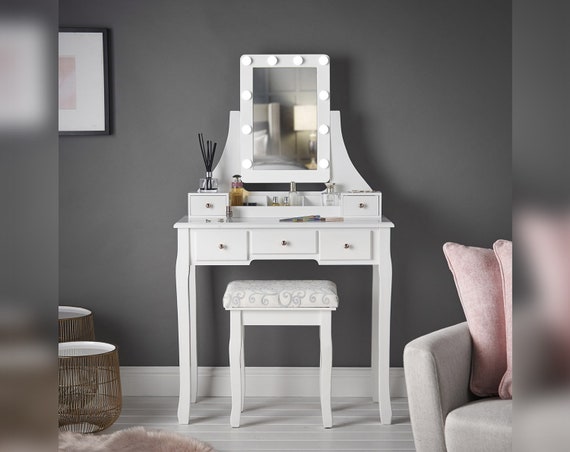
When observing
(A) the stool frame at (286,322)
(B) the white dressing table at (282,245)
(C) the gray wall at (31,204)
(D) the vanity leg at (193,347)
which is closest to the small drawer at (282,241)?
(B) the white dressing table at (282,245)

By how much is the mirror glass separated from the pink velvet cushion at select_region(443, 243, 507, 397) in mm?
1388

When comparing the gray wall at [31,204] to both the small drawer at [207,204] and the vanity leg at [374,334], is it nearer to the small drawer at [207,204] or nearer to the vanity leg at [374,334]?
the small drawer at [207,204]

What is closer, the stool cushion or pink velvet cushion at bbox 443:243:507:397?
pink velvet cushion at bbox 443:243:507:397

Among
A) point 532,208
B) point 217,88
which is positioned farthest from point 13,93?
point 217,88

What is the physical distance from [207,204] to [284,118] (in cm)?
62

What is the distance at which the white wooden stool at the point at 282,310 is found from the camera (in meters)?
3.12

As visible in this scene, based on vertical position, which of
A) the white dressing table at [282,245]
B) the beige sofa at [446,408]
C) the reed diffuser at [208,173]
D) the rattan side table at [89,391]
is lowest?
the rattan side table at [89,391]

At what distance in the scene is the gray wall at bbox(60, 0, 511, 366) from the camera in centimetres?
368

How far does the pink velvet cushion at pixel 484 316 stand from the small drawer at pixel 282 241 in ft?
2.97

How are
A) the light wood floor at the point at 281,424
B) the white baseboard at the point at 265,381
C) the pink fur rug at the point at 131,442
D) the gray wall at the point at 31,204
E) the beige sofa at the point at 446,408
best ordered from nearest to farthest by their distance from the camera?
1. the gray wall at the point at 31,204
2. the beige sofa at the point at 446,408
3. the pink fur rug at the point at 131,442
4. the light wood floor at the point at 281,424
5. the white baseboard at the point at 265,381

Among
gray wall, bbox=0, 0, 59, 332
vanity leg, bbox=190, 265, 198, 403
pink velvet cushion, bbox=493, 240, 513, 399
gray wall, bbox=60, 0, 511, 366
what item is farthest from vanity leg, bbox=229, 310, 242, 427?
gray wall, bbox=0, 0, 59, 332

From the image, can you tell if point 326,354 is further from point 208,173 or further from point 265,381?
point 208,173

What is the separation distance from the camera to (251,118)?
11.9 ft

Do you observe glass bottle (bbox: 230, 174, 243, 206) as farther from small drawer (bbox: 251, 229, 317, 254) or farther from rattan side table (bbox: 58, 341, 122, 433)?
rattan side table (bbox: 58, 341, 122, 433)
